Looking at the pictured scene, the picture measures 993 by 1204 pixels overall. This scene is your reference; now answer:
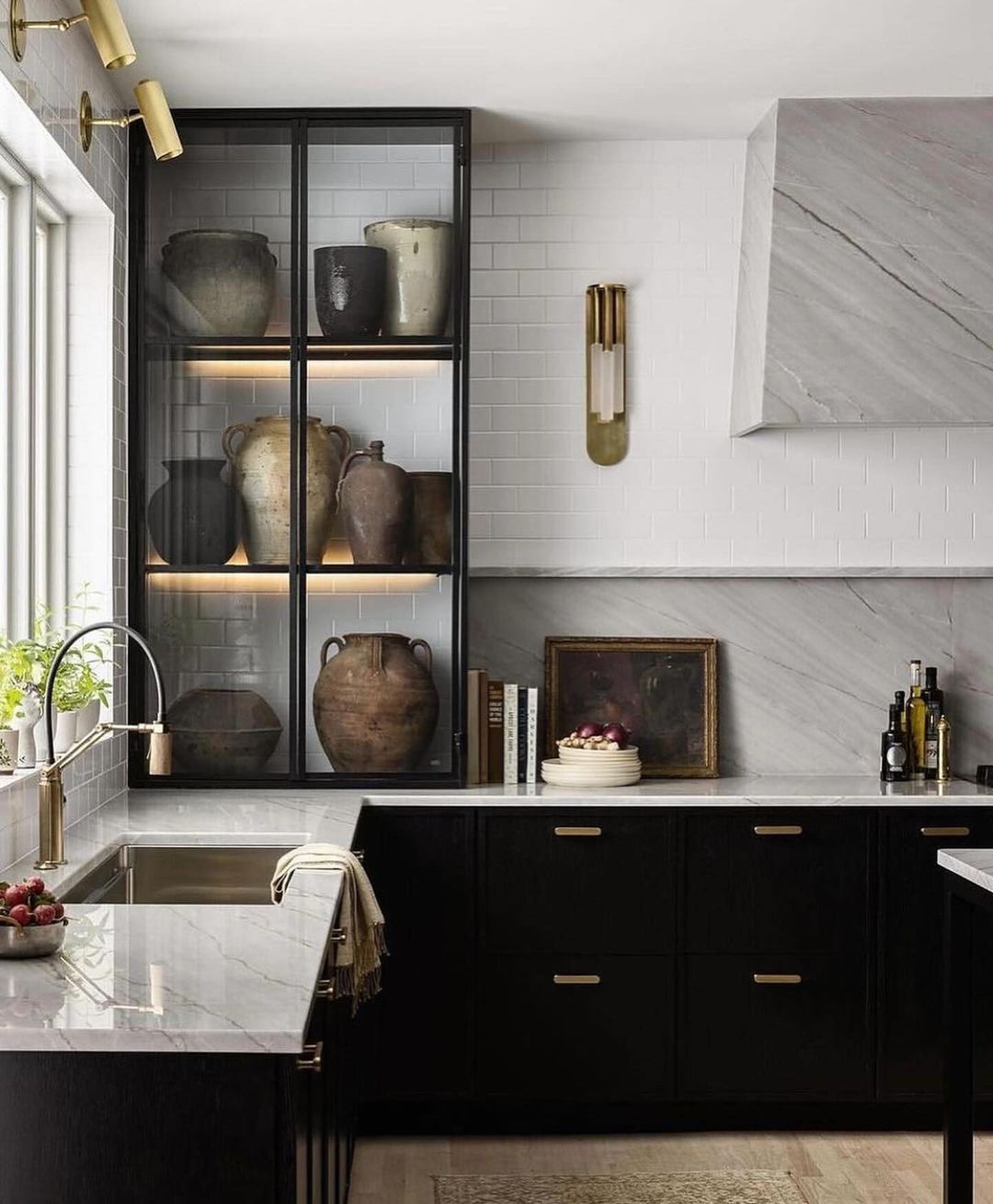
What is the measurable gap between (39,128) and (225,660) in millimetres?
1500

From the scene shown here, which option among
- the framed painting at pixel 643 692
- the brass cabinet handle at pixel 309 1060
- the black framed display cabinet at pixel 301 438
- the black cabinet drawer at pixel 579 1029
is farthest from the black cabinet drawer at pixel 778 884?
the brass cabinet handle at pixel 309 1060

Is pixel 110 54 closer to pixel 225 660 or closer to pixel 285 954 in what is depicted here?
pixel 285 954

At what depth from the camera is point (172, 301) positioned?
386 centimetres

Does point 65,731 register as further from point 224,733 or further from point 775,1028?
point 775,1028

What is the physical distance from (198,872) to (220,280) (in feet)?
5.40

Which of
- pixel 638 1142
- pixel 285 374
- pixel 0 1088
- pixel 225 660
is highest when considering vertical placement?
pixel 285 374

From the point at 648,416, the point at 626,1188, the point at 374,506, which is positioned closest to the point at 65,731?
the point at 374,506

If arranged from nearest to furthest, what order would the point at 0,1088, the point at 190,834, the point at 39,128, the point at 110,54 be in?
the point at 0,1088 → the point at 110,54 → the point at 39,128 → the point at 190,834

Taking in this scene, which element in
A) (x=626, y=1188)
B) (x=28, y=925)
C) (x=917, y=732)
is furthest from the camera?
(x=917, y=732)

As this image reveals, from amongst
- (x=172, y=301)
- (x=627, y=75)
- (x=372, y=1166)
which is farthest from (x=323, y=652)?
(x=627, y=75)

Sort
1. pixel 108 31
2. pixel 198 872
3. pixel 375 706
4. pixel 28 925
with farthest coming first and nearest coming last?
pixel 375 706 → pixel 198 872 → pixel 108 31 → pixel 28 925

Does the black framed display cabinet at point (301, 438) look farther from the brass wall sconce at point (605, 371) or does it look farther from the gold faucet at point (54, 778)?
the gold faucet at point (54, 778)

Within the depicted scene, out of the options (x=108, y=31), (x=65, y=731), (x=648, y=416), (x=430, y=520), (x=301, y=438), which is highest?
(x=108, y=31)

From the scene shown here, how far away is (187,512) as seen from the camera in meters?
3.87
